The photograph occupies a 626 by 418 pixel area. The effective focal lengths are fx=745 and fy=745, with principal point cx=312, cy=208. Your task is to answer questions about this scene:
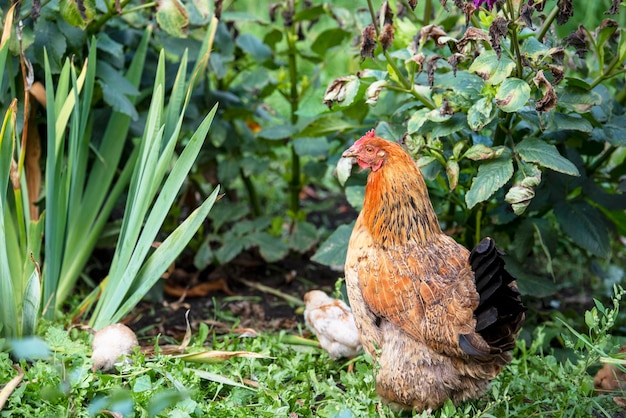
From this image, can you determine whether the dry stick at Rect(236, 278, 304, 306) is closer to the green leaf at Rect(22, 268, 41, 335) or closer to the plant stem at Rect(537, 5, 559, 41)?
the green leaf at Rect(22, 268, 41, 335)

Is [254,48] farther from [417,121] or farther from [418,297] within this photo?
[418,297]

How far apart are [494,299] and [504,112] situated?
76 centimetres

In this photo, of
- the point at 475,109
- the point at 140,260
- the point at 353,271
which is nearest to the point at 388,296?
the point at 353,271

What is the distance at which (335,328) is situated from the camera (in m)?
2.73

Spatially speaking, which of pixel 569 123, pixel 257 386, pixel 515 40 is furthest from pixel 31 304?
pixel 569 123

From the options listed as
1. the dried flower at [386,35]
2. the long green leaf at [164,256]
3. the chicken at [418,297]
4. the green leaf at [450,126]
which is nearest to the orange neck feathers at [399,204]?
the chicken at [418,297]

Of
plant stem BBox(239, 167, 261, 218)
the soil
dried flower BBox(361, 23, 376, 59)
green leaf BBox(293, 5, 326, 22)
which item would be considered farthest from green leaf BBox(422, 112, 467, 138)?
plant stem BBox(239, 167, 261, 218)

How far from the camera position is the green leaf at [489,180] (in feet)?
7.93

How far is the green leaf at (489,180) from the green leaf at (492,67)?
0.29 m

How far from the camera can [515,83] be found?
2.35m

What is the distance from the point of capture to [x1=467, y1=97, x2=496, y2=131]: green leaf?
240 centimetres

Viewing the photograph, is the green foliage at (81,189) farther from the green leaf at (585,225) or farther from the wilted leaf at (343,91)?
the green leaf at (585,225)

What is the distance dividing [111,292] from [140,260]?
21 centimetres

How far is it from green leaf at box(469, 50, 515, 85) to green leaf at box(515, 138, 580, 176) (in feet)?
0.95
